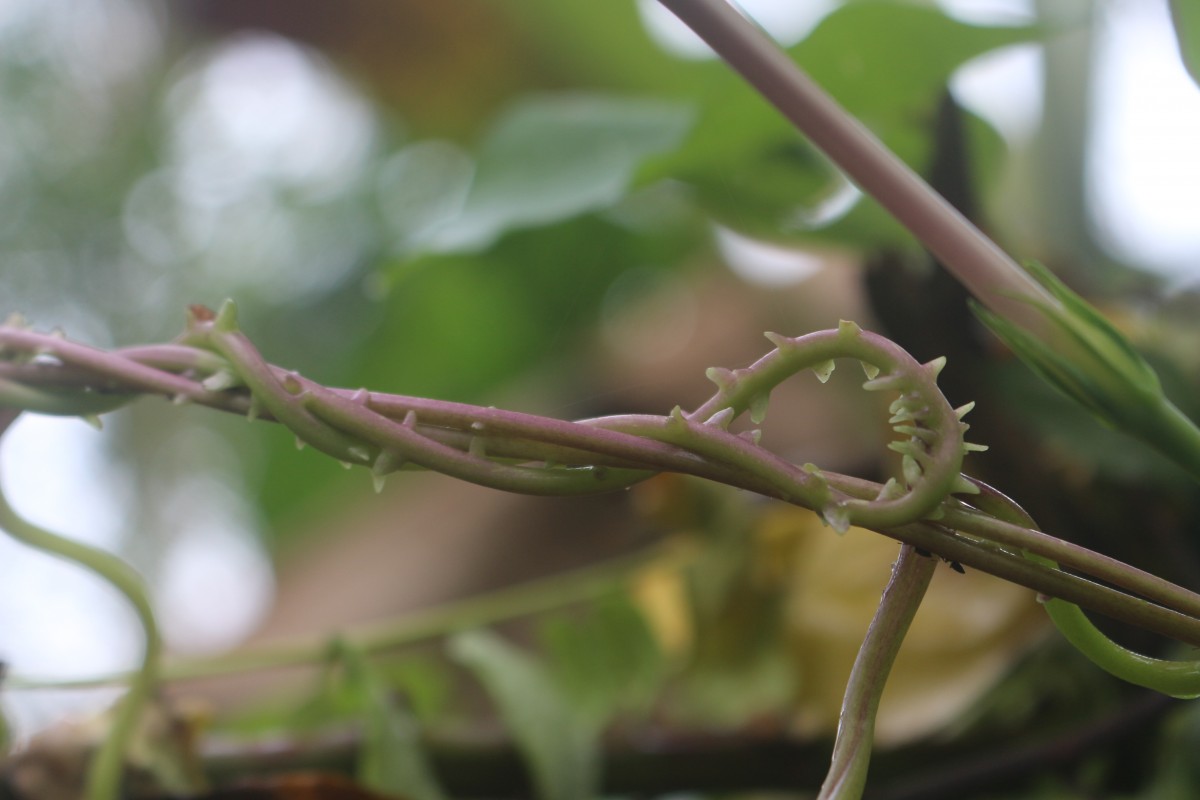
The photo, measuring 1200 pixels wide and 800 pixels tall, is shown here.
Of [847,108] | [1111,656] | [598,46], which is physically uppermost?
[598,46]

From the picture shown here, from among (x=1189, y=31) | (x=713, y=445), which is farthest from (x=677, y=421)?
(x=1189, y=31)

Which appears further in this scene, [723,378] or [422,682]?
[422,682]

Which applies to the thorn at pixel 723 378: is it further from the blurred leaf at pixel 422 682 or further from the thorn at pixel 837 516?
the blurred leaf at pixel 422 682

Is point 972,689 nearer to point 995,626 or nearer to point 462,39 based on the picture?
point 995,626

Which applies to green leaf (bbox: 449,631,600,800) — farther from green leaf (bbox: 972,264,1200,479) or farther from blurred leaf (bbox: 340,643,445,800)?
green leaf (bbox: 972,264,1200,479)

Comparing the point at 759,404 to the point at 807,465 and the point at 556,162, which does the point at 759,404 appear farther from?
the point at 556,162

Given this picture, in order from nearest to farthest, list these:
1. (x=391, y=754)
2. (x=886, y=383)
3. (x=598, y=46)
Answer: (x=886, y=383)
(x=391, y=754)
(x=598, y=46)

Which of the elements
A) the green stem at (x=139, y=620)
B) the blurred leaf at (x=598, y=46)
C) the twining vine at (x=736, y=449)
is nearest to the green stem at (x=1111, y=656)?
the twining vine at (x=736, y=449)
